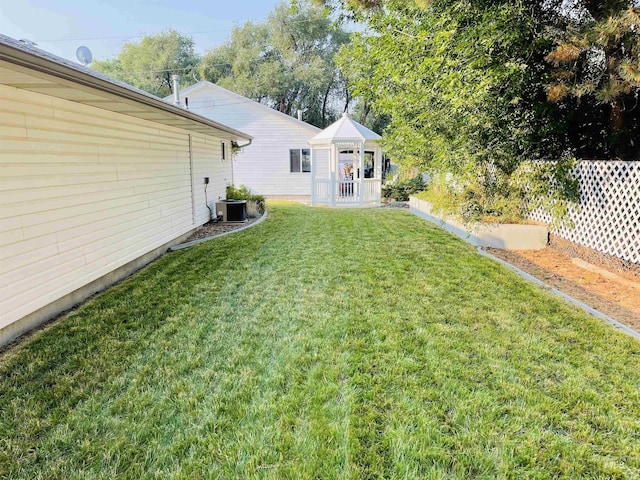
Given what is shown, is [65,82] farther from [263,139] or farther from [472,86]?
[263,139]

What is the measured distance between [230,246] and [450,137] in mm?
4528

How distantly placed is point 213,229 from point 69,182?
15.3 feet

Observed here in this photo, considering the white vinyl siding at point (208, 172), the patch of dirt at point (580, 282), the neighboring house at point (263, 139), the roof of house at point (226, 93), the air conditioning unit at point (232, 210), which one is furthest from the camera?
the neighboring house at point (263, 139)

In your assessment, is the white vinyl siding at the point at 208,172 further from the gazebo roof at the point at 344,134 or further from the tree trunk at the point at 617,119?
the tree trunk at the point at 617,119

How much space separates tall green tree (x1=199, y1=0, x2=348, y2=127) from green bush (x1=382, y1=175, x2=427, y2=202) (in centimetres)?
1441

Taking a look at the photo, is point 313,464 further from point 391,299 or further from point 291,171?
point 291,171

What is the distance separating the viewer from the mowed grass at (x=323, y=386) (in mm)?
2027

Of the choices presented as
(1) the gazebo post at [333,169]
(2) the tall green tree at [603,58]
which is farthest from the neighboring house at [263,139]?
(2) the tall green tree at [603,58]

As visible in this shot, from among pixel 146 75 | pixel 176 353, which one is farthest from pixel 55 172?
pixel 146 75

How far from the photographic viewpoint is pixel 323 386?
264cm

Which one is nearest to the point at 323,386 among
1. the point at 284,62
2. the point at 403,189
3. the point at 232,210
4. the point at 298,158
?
the point at 232,210

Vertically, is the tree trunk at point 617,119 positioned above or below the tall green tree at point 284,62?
below

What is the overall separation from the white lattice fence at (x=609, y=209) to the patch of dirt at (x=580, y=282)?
0.42 m

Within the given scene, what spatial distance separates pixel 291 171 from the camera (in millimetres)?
17438
